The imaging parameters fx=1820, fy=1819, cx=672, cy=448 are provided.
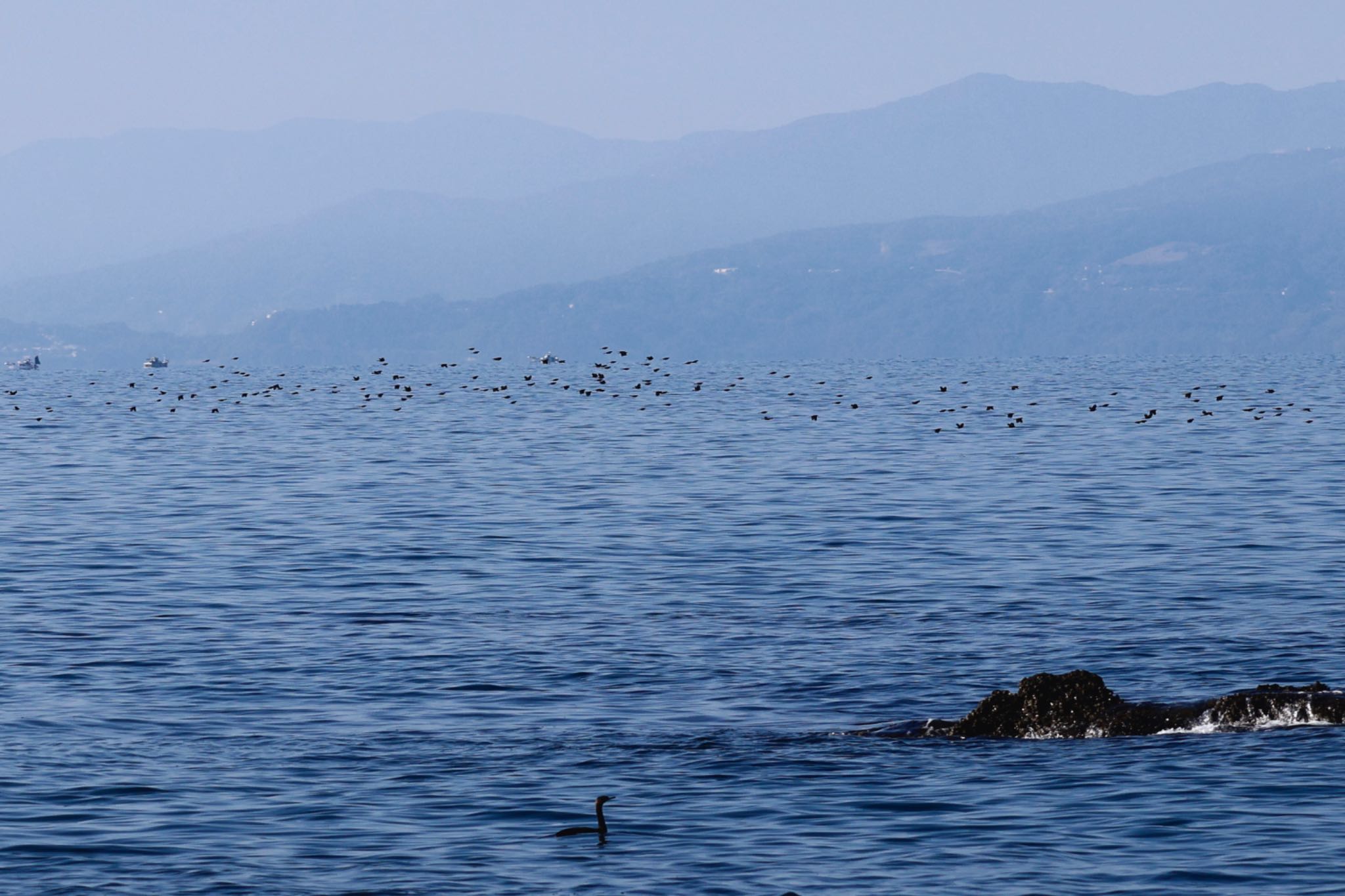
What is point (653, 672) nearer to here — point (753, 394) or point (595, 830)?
point (595, 830)

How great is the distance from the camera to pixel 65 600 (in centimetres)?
3788

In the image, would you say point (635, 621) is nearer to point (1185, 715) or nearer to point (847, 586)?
point (847, 586)

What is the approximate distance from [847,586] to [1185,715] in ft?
48.7

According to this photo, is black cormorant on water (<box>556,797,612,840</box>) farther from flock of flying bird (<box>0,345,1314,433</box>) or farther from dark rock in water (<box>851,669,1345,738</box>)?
flock of flying bird (<box>0,345,1314,433</box>)

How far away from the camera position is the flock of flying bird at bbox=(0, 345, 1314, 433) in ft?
359

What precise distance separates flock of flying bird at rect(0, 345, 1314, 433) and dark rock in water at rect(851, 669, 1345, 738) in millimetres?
67805

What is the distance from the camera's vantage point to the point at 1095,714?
25.0 meters

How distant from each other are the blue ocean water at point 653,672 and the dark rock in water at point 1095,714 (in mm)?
429

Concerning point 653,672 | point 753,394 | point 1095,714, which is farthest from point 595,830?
point 753,394

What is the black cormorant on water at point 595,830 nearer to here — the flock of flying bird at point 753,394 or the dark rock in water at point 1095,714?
the dark rock in water at point 1095,714

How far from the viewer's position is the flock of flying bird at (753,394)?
10944 centimetres

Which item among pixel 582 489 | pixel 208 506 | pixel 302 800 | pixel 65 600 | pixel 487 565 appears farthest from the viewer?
pixel 582 489

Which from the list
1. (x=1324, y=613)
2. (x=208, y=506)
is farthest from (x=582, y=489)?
(x=1324, y=613)

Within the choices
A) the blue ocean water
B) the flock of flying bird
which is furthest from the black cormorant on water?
the flock of flying bird
